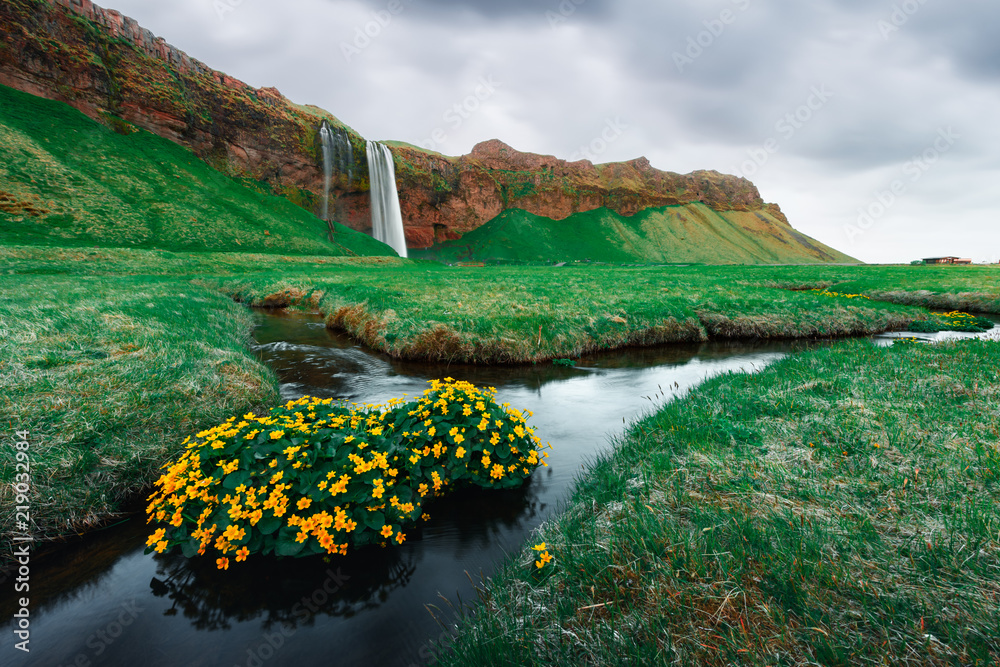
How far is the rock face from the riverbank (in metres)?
82.8

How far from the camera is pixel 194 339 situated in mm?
10195

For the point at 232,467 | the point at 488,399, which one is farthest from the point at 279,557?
the point at 488,399

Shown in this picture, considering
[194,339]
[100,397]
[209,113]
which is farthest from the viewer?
[209,113]

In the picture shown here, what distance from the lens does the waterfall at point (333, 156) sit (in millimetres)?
113312

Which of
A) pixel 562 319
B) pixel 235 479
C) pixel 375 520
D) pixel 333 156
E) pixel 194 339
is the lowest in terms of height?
pixel 375 520

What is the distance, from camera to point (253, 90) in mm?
108750

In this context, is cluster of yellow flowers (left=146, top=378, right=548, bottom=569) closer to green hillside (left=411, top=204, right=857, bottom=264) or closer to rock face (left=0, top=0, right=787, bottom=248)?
rock face (left=0, top=0, right=787, bottom=248)

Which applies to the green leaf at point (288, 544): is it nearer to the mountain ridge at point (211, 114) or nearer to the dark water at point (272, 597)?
the dark water at point (272, 597)

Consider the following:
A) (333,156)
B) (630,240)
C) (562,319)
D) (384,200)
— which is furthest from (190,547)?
(630,240)

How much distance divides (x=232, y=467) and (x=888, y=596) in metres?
5.94

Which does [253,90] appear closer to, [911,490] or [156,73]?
[156,73]

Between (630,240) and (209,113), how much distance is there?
462 ft

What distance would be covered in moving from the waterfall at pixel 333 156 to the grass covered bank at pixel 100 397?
112 meters

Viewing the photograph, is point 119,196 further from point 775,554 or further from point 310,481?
point 775,554
